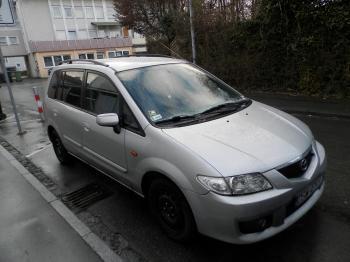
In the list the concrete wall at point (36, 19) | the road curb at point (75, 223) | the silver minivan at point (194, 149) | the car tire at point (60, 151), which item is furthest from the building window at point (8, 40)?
the silver minivan at point (194, 149)

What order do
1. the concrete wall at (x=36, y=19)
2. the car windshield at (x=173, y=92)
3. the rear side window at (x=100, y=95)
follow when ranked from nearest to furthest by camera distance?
the car windshield at (x=173, y=92), the rear side window at (x=100, y=95), the concrete wall at (x=36, y=19)

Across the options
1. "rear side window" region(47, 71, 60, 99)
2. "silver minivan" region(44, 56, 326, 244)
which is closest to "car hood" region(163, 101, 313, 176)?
"silver minivan" region(44, 56, 326, 244)

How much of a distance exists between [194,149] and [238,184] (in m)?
0.50

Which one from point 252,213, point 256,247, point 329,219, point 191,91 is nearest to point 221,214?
point 252,213

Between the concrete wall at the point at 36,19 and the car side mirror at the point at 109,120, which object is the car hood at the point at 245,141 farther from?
the concrete wall at the point at 36,19

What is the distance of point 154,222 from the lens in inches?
141

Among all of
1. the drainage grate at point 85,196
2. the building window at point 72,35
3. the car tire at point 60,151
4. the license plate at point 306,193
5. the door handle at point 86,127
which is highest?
the building window at point 72,35

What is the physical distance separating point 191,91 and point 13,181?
3551mm

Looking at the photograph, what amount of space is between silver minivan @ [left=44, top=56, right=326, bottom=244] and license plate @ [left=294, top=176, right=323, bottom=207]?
0.01 m

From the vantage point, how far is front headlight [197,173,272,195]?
2.56 metres

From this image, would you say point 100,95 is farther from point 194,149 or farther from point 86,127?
point 194,149

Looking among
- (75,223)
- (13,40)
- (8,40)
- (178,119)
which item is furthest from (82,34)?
(178,119)

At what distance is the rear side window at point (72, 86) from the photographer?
4.53 metres

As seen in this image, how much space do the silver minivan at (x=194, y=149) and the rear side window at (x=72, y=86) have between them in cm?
4
